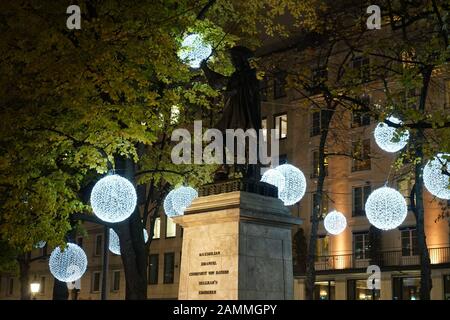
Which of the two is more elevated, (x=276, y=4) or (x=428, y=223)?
(x=276, y=4)

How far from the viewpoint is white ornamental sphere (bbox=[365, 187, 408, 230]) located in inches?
861

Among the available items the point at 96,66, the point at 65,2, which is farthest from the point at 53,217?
the point at 65,2

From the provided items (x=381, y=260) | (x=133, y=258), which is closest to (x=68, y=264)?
(x=133, y=258)

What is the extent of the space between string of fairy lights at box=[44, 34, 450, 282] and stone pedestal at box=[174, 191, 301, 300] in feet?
4.72

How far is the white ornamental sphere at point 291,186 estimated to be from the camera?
76.9 ft

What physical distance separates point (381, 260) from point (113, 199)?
29.0 metres

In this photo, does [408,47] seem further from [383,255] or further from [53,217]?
[383,255]

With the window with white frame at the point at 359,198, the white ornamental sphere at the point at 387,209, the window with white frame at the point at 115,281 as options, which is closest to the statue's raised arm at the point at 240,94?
the white ornamental sphere at the point at 387,209

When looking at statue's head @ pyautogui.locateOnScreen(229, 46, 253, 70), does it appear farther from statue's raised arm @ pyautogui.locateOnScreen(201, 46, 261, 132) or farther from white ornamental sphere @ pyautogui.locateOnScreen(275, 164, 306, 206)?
white ornamental sphere @ pyautogui.locateOnScreen(275, 164, 306, 206)

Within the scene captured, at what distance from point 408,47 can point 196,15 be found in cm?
868

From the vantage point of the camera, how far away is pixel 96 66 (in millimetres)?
17844

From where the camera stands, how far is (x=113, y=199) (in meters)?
17.3

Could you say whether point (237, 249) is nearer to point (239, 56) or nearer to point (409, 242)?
point (239, 56)

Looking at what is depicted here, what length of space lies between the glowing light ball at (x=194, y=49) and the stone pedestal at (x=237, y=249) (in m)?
7.83
